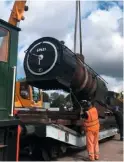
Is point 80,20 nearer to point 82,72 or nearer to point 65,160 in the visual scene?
point 82,72

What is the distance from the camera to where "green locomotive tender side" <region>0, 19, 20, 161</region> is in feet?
16.5

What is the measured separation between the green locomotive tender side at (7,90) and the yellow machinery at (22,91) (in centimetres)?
388

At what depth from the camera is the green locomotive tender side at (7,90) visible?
5027 millimetres

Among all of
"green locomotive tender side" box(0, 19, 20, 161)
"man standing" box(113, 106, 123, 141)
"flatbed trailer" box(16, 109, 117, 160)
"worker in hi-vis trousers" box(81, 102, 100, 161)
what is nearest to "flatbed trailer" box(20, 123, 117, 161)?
"flatbed trailer" box(16, 109, 117, 160)

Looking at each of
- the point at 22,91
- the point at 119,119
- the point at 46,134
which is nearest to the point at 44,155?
the point at 46,134

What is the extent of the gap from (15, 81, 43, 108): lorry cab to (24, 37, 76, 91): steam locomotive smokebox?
268 centimetres

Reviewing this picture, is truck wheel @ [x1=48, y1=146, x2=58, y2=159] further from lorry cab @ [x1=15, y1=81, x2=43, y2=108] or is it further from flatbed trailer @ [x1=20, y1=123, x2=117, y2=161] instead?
lorry cab @ [x1=15, y1=81, x2=43, y2=108]

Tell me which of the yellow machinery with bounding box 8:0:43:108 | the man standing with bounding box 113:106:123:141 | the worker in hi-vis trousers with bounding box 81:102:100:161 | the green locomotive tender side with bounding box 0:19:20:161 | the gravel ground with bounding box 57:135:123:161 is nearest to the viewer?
the green locomotive tender side with bounding box 0:19:20:161

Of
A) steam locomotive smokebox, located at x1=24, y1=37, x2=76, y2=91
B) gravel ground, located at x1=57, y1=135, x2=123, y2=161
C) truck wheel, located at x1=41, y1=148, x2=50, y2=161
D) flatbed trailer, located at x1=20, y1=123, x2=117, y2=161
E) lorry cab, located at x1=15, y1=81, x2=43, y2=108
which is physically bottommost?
gravel ground, located at x1=57, y1=135, x2=123, y2=161

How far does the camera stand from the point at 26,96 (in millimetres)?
12156

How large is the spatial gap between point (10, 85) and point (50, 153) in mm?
3250

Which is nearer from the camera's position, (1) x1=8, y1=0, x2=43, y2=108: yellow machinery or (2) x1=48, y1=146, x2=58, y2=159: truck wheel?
(2) x1=48, y1=146, x2=58, y2=159: truck wheel

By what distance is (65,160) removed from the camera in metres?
8.42

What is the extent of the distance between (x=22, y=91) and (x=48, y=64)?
416cm
